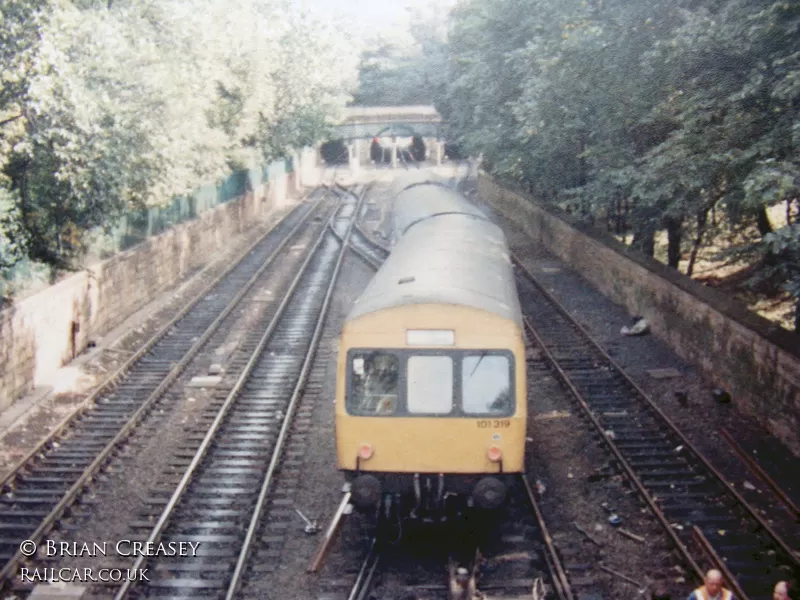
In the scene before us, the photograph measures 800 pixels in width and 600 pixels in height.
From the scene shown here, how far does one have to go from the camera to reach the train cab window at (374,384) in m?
8.53

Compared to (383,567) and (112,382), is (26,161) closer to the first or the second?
(112,382)

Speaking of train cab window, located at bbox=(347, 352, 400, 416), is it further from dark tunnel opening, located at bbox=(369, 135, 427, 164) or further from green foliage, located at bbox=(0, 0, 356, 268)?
dark tunnel opening, located at bbox=(369, 135, 427, 164)

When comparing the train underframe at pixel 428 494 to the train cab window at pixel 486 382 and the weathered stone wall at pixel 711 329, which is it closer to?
the train cab window at pixel 486 382

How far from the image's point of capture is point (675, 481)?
34.5ft

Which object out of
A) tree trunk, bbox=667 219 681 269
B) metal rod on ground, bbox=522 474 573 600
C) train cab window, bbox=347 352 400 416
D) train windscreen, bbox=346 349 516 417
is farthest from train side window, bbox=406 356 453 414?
tree trunk, bbox=667 219 681 269

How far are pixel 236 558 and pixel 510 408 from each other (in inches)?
135

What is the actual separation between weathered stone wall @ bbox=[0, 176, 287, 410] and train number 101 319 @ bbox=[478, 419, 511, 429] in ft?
28.7

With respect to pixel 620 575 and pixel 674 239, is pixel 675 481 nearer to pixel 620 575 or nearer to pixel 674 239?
pixel 620 575

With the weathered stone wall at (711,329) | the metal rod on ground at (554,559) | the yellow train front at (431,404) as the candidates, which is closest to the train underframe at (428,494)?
the yellow train front at (431,404)

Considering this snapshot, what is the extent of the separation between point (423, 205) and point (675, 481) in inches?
364

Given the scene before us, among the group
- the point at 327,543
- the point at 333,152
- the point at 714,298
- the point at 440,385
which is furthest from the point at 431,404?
the point at 333,152

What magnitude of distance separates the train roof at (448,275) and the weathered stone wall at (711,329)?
4.02 meters

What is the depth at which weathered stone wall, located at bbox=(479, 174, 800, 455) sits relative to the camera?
11.6 meters

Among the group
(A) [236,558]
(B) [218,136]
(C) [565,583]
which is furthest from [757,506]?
(B) [218,136]
